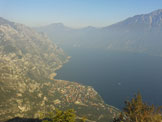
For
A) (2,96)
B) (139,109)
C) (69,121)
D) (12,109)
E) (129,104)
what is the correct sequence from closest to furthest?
(69,121) → (139,109) → (129,104) → (12,109) → (2,96)

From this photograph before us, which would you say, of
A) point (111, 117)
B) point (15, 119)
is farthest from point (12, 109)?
point (111, 117)

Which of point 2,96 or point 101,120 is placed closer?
point 2,96

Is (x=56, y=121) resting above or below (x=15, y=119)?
above

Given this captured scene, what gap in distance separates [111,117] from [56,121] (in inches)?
6576

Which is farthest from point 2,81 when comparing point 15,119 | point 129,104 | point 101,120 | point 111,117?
point 129,104

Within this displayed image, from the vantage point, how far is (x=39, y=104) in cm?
19288

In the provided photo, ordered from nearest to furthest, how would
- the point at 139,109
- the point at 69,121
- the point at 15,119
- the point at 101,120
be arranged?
the point at 69,121
the point at 139,109
the point at 15,119
the point at 101,120

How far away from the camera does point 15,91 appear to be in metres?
190

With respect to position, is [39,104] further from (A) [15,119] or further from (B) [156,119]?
(B) [156,119]

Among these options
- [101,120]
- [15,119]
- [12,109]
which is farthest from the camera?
[101,120]

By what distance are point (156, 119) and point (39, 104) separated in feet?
576

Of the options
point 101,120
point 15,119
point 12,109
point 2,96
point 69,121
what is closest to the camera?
point 69,121

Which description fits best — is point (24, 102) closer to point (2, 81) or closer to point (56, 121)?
point (2, 81)

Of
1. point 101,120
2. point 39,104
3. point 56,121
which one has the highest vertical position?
point 56,121
